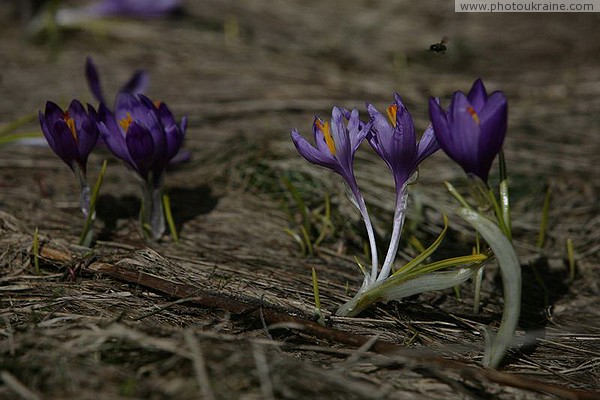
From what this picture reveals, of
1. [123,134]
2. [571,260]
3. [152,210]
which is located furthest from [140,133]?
[571,260]

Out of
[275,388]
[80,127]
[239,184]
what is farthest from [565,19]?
[275,388]

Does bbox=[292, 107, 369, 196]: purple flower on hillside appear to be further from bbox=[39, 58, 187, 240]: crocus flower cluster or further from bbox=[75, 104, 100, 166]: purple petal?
bbox=[75, 104, 100, 166]: purple petal

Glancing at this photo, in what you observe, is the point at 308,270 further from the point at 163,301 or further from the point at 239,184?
the point at 239,184

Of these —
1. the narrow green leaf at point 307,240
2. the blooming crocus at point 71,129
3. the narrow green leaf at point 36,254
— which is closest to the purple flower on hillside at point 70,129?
the blooming crocus at point 71,129

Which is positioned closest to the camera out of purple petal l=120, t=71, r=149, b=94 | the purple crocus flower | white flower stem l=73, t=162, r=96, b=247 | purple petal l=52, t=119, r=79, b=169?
purple petal l=52, t=119, r=79, b=169

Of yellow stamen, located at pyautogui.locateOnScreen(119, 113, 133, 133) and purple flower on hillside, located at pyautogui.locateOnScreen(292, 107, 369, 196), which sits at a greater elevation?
yellow stamen, located at pyautogui.locateOnScreen(119, 113, 133, 133)

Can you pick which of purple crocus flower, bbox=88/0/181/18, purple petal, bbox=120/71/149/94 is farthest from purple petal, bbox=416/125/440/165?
purple crocus flower, bbox=88/0/181/18

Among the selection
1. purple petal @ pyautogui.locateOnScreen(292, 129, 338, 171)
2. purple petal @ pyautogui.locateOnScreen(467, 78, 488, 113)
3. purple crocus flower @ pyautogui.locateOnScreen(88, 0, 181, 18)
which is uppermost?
purple crocus flower @ pyautogui.locateOnScreen(88, 0, 181, 18)
